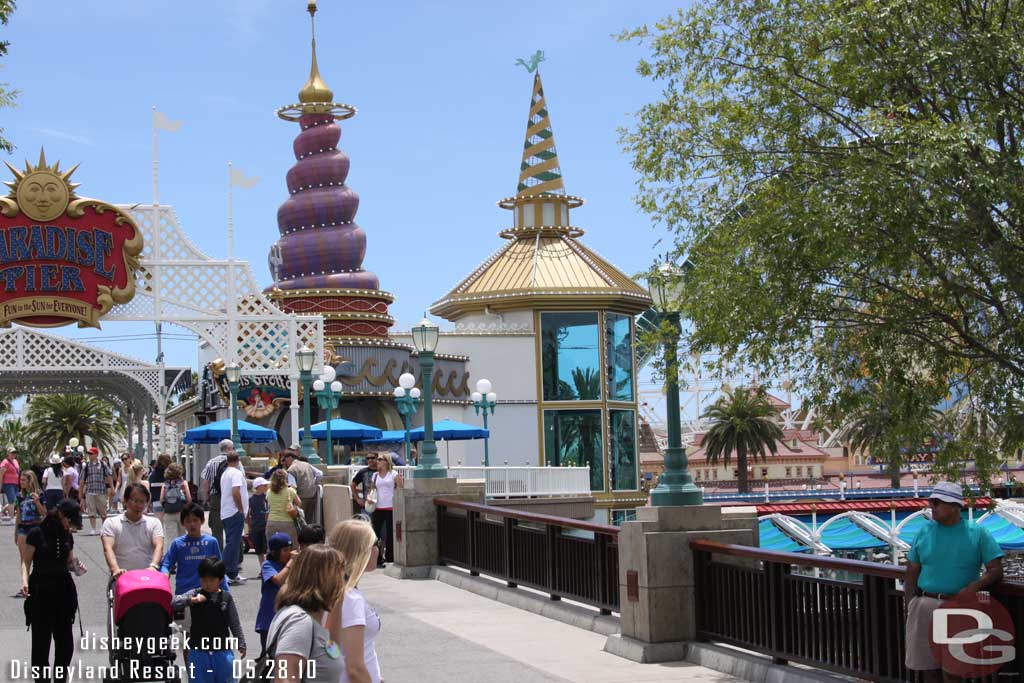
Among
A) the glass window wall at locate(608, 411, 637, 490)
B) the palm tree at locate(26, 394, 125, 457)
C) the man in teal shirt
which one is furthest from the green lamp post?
the palm tree at locate(26, 394, 125, 457)

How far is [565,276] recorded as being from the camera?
47.8m

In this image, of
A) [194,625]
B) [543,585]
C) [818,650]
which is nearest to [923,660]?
[818,650]

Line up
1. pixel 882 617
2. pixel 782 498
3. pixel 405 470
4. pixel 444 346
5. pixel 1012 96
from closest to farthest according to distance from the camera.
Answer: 1. pixel 882 617
2. pixel 1012 96
3. pixel 405 470
4. pixel 444 346
5. pixel 782 498

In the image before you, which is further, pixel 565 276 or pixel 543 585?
pixel 565 276

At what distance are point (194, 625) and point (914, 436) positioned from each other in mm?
6278

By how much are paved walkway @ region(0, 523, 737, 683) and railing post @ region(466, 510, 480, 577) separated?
43 cm

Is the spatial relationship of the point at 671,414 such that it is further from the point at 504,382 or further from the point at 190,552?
the point at 504,382

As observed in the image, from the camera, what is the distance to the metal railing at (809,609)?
9.45 m

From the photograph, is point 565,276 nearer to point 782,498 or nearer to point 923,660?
point 782,498

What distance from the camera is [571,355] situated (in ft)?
154

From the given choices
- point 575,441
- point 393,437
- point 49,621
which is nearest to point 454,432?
point 393,437

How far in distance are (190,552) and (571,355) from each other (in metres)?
37.6

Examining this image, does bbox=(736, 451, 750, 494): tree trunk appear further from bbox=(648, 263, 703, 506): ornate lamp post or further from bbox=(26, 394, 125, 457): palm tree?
bbox=(648, 263, 703, 506): ornate lamp post

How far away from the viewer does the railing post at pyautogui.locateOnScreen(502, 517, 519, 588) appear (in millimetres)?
16672
